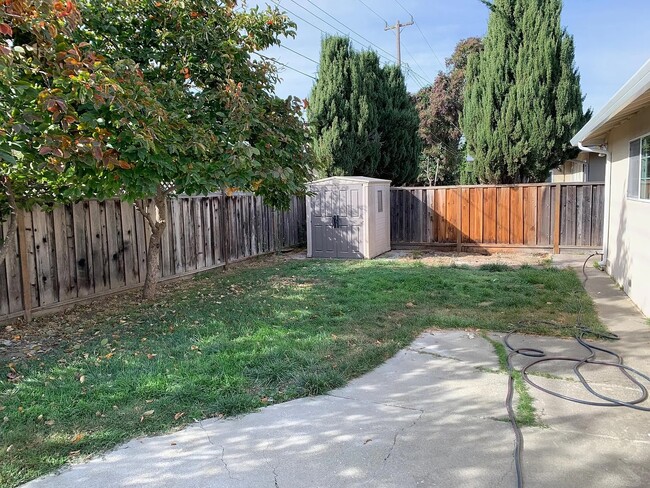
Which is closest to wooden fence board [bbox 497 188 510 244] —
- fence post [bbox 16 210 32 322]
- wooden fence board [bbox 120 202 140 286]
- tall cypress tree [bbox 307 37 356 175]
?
tall cypress tree [bbox 307 37 356 175]

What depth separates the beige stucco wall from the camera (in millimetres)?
5691

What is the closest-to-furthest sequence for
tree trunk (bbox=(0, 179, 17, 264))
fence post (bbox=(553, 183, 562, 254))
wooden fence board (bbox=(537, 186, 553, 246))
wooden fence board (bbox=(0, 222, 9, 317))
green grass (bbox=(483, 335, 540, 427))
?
green grass (bbox=(483, 335, 540, 427))
tree trunk (bbox=(0, 179, 17, 264))
wooden fence board (bbox=(0, 222, 9, 317))
fence post (bbox=(553, 183, 562, 254))
wooden fence board (bbox=(537, 186, 553, 246))

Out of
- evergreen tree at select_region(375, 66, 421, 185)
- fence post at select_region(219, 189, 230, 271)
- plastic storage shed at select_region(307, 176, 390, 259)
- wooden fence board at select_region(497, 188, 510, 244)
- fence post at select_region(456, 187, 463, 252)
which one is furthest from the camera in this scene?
evergreen tree at select_region(375, 66, 421, 185)

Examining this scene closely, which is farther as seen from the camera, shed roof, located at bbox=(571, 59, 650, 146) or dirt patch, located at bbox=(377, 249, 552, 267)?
dirt patch, located at bbox=(377, 249, 552, 267)

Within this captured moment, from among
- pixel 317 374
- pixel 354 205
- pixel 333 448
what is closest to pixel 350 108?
pixel 354 205

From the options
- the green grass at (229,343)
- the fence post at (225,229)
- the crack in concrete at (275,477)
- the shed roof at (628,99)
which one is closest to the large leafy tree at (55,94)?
the green grass at (229,343)

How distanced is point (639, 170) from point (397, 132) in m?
8.24

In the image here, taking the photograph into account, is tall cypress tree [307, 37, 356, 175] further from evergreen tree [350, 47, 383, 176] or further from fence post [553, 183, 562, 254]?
fence post [553, 183, 562, 254]

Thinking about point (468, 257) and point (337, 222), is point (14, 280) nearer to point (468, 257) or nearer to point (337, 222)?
point (337, 222)

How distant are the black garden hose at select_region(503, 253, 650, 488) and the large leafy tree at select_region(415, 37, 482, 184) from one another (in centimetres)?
1981

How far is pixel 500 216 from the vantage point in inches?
446

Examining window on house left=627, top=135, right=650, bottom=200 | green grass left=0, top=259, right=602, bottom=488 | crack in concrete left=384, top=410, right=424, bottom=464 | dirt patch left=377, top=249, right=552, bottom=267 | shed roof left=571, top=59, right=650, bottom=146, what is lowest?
crack in concrete left=384, top=410, right=424, bottom=464

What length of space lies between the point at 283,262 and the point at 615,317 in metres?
6.45

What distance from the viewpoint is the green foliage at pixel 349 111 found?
12758 millimetres
